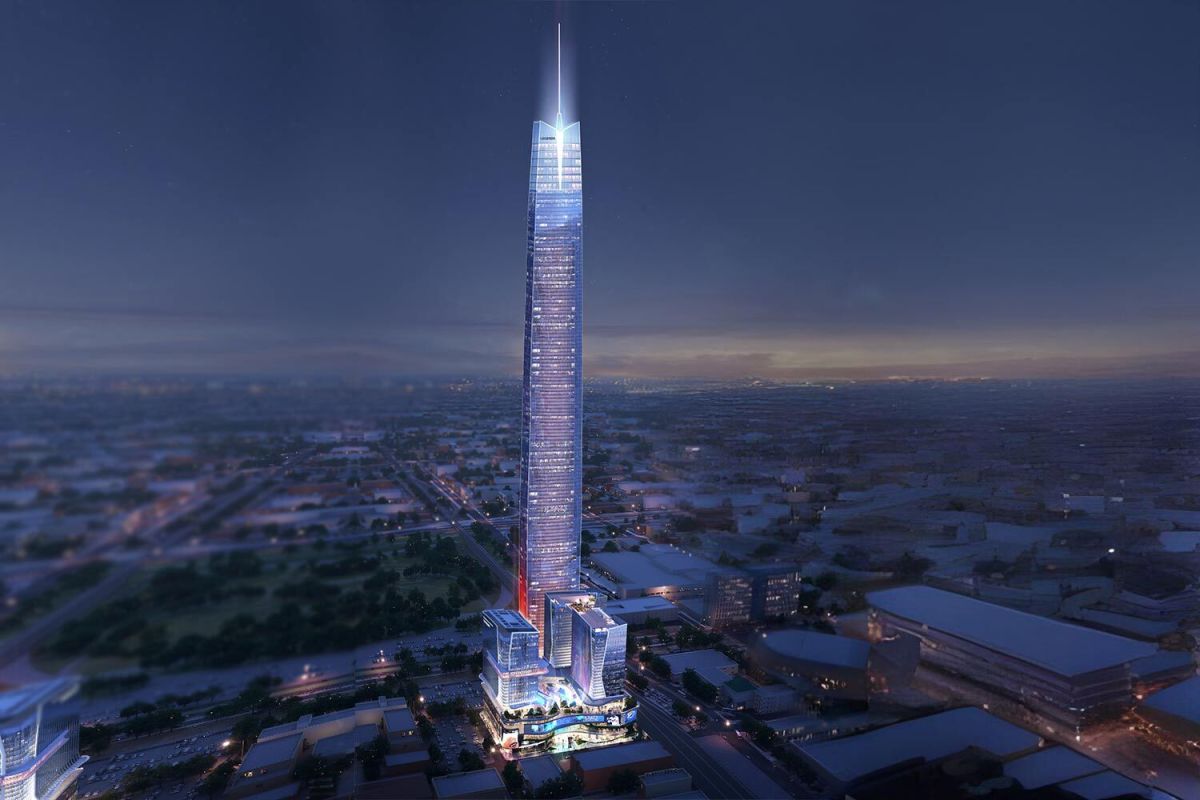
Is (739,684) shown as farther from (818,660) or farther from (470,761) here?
(470,761)

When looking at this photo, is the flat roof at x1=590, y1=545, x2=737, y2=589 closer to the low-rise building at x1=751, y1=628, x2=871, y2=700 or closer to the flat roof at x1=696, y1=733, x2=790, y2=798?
the low-rise building at x1=751, y1=628, x2=871, y2=700

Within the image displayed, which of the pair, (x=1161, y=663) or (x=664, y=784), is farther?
(x=1161, y=663)

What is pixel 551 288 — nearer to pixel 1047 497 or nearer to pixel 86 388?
pixel 86 388

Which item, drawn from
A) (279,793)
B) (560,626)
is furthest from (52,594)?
(560,626)

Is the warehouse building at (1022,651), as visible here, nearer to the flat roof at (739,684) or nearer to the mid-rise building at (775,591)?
the mid-rise building at (775,591)

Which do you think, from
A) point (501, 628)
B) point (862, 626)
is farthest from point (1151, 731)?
point (501, 628)

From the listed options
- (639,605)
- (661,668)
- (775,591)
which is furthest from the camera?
(639,605)

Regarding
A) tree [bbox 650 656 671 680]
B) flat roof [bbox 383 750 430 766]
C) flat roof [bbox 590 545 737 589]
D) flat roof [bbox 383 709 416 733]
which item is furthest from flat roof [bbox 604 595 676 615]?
flat roof [bbox 383 750 430 766]
